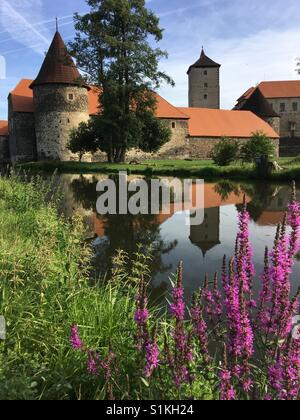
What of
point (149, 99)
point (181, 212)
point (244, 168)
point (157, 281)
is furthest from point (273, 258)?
point (149, 99)

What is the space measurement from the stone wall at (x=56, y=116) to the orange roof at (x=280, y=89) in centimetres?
4351

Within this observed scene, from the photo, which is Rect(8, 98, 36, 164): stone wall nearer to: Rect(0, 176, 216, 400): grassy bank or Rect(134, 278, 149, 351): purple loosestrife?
Rect(0, 176, 216, 400): grassy bank

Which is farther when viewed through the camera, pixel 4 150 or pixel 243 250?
pixel 4 150

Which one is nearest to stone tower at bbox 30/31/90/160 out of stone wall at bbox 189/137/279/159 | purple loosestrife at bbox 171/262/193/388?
stone wall at bbox 189/137/279/159

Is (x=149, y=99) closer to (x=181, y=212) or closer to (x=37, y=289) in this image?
(x=181, y=212)

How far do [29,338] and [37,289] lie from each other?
88cm

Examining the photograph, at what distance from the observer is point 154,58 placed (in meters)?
35.0

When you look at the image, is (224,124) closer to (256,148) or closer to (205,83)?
(256,148)

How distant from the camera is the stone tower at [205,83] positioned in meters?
71.8

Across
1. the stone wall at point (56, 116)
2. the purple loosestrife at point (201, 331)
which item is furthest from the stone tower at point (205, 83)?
the purple loosestrife at point (201, 331)

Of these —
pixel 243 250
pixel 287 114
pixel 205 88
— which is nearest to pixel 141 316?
pixel 243 250

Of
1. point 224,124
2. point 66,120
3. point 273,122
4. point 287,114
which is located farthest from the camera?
point 287,114

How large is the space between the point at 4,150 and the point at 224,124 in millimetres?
31720

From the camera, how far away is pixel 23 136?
49.4 m
